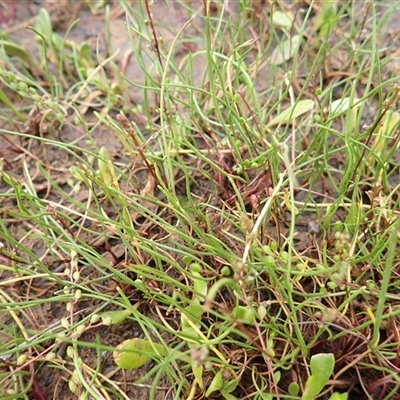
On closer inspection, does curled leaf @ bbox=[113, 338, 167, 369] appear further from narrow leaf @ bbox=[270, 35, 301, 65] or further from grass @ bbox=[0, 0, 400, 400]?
narrow leaf @ bbox=[270, 35, 301, 65]

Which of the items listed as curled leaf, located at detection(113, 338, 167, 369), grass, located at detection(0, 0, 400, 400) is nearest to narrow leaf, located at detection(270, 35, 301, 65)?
grass, located at detection(0, 0, 400, 400)

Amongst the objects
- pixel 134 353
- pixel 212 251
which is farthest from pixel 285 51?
pixel 134 353

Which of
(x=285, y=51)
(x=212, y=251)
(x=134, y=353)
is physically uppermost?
(x=285, y=51)

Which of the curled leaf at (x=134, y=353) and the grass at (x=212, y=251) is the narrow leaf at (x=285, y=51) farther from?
the curled leaf at (x=134, y=353)

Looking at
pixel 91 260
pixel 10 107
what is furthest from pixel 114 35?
pixel 91 260

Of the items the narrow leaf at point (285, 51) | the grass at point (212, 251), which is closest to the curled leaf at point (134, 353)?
the grass at point (212, 251)

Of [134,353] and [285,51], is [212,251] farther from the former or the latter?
[285,51]

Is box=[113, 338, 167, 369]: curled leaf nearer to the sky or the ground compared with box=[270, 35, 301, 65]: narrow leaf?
nearer to the ground

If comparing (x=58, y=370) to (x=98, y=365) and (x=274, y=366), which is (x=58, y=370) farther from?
(x=274, y=366)

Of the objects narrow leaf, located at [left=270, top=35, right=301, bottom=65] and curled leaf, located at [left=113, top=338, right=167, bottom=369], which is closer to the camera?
curled leaf, located at [left=113, top=338, right=167, bottom=369]
